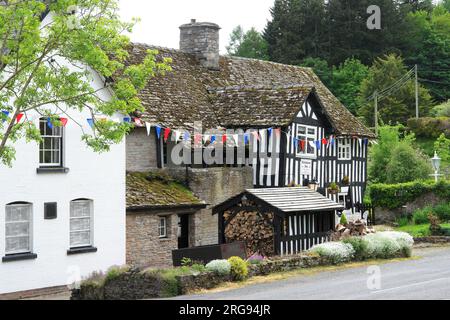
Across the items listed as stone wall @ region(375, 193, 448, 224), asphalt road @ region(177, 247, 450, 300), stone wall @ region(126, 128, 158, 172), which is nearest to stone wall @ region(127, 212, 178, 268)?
stone wall @ region(126, 128, 158, 172)

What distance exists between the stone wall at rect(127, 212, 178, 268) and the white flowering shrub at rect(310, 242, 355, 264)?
5.42m

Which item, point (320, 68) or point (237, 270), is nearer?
point (237, 270)

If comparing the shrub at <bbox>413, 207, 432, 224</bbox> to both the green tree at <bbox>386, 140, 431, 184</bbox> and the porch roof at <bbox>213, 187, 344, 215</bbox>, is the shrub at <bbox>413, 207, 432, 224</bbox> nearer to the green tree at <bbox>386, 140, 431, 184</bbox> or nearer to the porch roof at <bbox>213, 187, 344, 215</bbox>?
the green tree at <bbox>386, 140, 431, 184</bbox>

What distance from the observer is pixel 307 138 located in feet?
116

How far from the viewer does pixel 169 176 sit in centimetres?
3177

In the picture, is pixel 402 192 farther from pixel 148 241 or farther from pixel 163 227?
pixel 148 241

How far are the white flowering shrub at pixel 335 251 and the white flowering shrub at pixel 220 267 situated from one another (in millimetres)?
4424

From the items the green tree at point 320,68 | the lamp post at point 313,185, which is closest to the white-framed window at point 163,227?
the lamp post at point 313,185

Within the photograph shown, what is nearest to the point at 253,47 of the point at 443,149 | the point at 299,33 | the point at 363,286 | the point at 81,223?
the point at 299,33

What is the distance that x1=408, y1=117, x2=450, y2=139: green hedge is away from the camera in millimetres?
60781

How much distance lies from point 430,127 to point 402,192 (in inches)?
791

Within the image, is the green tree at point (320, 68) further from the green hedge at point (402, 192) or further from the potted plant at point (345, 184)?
the potted plant at point (345, 184)

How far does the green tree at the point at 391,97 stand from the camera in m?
67.5
